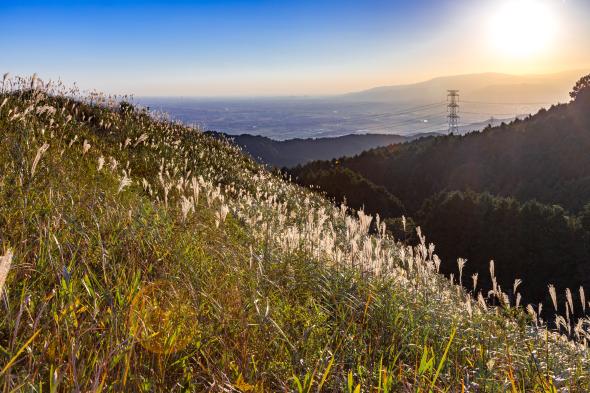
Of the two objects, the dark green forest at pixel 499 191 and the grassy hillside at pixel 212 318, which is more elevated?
the grassy hillside at pixel 212 318

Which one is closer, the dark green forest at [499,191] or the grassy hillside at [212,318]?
the grassy hillside at [212,318]

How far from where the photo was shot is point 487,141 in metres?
88.4

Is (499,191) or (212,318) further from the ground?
(212,318)

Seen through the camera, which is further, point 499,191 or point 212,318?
point 499,191

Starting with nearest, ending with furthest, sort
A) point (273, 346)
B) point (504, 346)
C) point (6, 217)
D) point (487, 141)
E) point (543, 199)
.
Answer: point (273, 346) → point (6, 217) → point (504, 346) → point (543, 199) → point (487, 141)

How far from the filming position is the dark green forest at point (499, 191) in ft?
121

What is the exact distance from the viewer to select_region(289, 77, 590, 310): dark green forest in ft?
121

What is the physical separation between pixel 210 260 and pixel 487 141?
92613mm

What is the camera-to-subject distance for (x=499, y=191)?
76500 mm

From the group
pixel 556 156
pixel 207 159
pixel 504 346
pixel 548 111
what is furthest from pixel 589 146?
pixel 504 346

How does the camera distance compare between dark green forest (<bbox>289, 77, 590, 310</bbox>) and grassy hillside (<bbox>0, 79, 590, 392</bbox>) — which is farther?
dark green forest (<bbox>289, 77, 590, 310</bbox>)

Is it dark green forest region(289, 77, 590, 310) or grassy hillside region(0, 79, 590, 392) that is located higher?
grassy hillside region(0, 79, 590, 392)

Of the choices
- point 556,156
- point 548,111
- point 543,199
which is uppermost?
point 548,111

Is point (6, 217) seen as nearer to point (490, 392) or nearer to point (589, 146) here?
point (490, 392)
